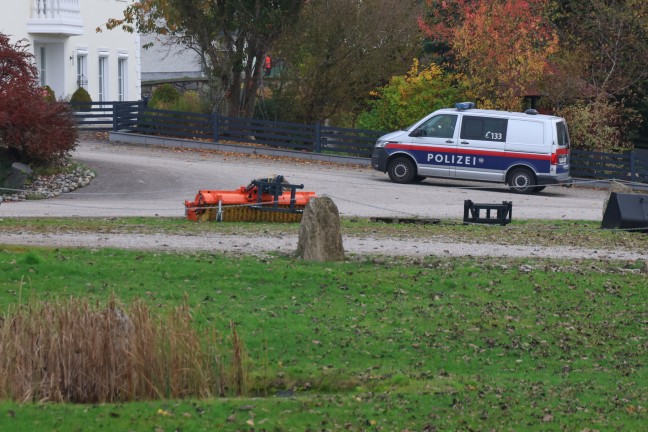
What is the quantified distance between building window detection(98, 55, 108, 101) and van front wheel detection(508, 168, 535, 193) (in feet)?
66.4

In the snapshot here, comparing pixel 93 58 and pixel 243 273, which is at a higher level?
pixel 93 58

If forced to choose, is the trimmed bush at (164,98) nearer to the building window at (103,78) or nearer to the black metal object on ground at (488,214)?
the building window at (103,78)

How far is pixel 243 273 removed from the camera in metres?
14.9

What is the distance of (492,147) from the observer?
2973 centimetres

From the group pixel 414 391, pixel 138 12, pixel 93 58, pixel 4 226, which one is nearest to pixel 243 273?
pixel 414 391

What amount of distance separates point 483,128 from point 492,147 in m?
0.52

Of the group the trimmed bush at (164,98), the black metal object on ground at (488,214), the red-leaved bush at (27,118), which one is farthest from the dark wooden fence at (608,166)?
the trimmed bush at (164,98)

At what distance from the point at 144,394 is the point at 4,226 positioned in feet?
32.6

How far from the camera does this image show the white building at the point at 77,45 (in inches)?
1550

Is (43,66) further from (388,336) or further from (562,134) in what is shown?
(388,336)

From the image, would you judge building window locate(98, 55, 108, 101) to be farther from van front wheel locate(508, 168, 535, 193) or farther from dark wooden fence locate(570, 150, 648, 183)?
van front wheel locate(508, 168, 535, 193)

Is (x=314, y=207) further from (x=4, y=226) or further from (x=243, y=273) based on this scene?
(x=4, y=226)

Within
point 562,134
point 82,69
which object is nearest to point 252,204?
point 562,134

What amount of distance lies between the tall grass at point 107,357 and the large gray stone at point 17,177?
1684 cm
